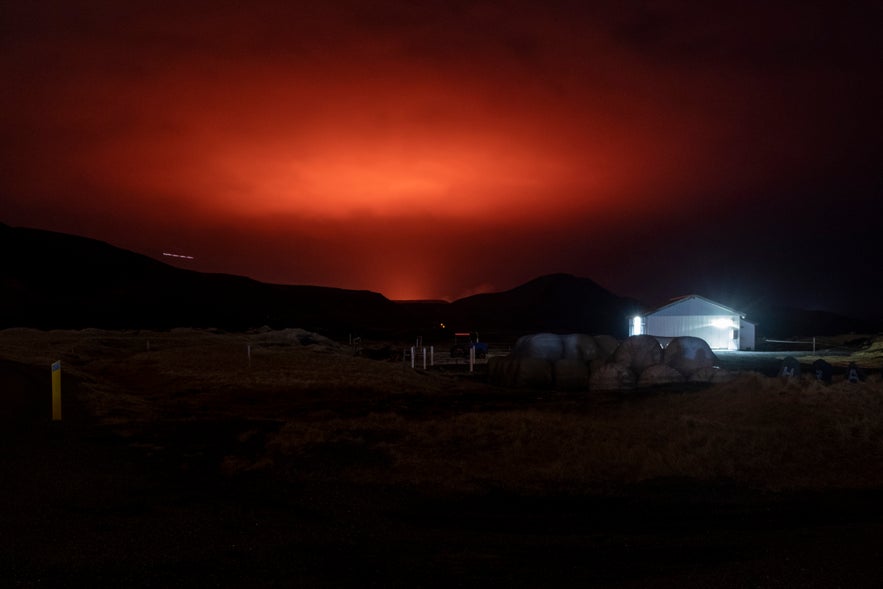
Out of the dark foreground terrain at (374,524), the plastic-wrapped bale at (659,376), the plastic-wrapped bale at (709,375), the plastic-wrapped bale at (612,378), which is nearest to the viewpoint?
the dark foreground terrain at (374,524)

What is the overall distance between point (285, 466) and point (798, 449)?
8.65m

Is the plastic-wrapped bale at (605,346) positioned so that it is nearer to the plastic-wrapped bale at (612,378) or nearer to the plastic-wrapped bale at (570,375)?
the plastic-wrapped bale at (570,375)

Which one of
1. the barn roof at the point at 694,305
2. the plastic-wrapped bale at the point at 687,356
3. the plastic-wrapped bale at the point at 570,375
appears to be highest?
the barn roof at the point at 694,305

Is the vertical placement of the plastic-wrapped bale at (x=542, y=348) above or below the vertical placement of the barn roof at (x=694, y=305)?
below

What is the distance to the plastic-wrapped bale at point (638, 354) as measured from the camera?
33.8 metres

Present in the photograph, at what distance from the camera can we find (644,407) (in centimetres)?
2216

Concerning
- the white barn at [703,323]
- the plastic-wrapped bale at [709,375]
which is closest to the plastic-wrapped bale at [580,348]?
the plastic-wrapped bale at [709,375]

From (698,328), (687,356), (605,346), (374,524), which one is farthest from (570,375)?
(698,328)

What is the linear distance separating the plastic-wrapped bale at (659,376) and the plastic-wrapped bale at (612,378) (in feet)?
1.50

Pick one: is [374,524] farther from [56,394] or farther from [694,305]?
[694,305]

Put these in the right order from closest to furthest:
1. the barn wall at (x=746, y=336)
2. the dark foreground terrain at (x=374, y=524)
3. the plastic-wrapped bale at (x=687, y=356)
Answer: the dark foreground terrain at (x=374, y=524) < the plastic-wrapped bale at (x=687, y=356) < the barn wall at (x=746, y=336)

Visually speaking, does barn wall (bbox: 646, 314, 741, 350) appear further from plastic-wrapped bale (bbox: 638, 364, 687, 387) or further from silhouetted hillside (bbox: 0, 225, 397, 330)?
silhouetted hillside (bbox: 0, 225, 397, 330)

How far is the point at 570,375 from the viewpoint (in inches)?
1369

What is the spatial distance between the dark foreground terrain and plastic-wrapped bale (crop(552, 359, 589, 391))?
20569 millimetres
